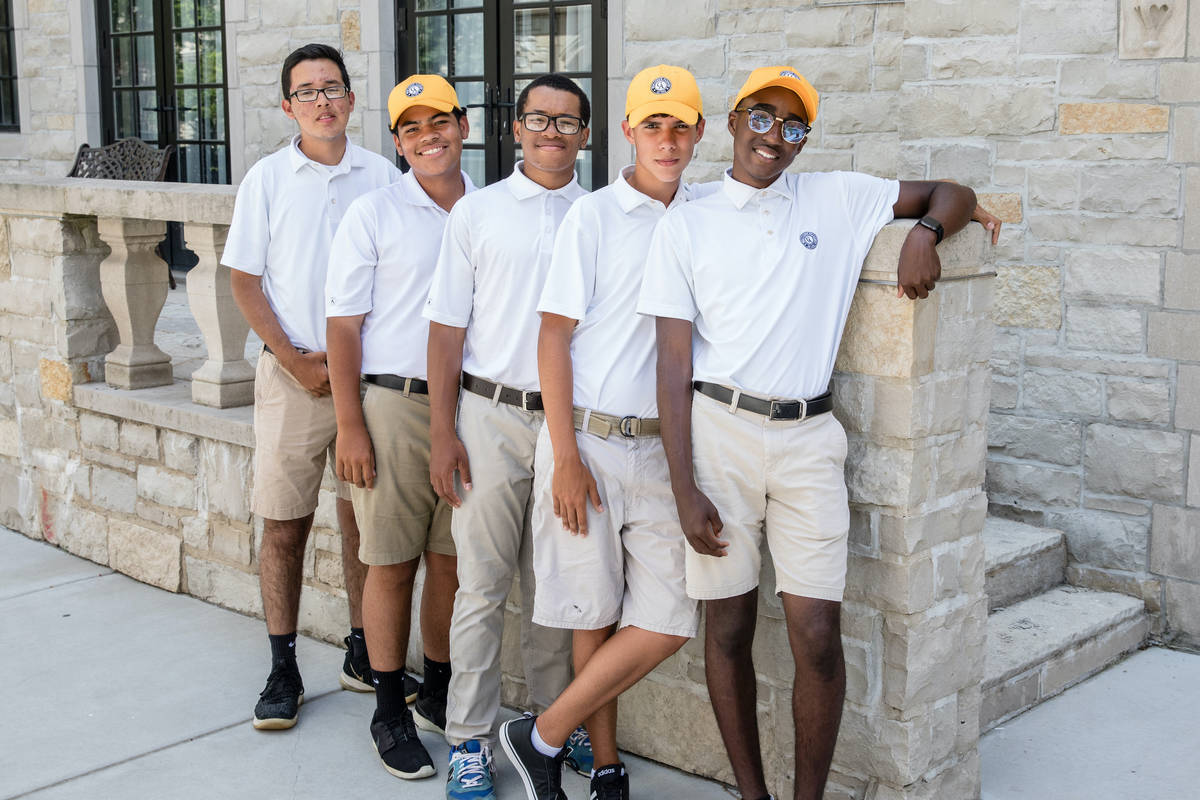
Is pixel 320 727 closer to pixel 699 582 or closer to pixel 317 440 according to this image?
pixel 317 440

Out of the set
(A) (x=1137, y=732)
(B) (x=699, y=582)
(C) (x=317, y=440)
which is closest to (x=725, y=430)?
(B) (x=699, y=582)

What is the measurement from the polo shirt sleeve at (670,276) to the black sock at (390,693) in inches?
51.7

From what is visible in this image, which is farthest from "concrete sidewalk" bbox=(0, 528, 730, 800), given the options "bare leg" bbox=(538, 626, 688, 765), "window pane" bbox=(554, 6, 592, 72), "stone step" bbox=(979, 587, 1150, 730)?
"window pane" bbox=(554, 6, 592, 72)

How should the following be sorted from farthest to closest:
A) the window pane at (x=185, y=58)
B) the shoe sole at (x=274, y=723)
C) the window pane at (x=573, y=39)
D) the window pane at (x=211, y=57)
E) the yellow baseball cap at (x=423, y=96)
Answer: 1. the window pane at (x=185, y=58)
2. the window pane at (x=211, y=57)
3. the window pane at (x=573, y=39)
4. the shoe sole at (x=274, y=723)
5. the yellow baseball cap at (x=423, y=96)

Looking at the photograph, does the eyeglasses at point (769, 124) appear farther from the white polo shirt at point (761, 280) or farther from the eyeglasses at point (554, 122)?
the eyeglasses at point (554, 122)

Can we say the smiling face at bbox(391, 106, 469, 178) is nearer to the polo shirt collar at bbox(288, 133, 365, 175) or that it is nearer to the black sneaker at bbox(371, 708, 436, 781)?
the polo shirt collar at bbox(288, 133, 365, 175)

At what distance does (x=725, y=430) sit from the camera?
291cm

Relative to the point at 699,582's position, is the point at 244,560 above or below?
below

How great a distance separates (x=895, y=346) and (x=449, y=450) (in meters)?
1.09

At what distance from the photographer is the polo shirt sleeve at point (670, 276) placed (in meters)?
2.89

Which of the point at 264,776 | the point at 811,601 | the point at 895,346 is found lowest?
the point at 264,776

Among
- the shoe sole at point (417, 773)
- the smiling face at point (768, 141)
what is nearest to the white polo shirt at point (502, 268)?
the smiling face at point (768, 141)

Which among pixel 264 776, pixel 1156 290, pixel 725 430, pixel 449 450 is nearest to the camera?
pixel 725 430

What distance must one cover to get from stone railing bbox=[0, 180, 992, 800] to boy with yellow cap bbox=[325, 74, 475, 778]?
0.47 m
